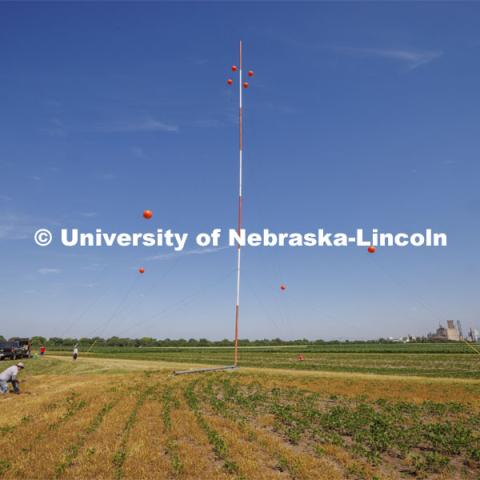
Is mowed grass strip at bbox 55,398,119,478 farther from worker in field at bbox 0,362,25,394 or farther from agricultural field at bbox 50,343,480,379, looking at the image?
agricultural field at bbox 50,343,480,379

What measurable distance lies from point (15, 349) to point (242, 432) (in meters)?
47.4

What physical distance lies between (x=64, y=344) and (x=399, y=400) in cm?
15978

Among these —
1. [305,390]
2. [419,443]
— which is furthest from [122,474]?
[305,390]

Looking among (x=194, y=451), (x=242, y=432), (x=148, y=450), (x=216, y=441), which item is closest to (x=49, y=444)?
(x=148, y=450)

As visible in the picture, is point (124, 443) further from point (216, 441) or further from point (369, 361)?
point (369, 361)

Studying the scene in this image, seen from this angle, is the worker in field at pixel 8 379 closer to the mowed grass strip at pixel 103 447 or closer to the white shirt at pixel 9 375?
the white shirt at pixel 9 375

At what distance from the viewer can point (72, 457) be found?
1133cm

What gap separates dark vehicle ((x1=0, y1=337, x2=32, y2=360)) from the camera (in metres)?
48.8

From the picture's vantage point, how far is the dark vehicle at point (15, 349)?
48756 millimetres

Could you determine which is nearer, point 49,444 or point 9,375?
point 49,444

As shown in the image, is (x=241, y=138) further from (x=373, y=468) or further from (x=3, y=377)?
(x=373, y=468)

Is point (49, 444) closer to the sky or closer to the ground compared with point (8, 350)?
closer to the sky

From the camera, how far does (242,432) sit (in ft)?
45.9

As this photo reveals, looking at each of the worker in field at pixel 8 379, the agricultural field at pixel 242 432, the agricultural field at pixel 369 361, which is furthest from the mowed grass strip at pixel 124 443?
the agricultural field at pixel 369 361
